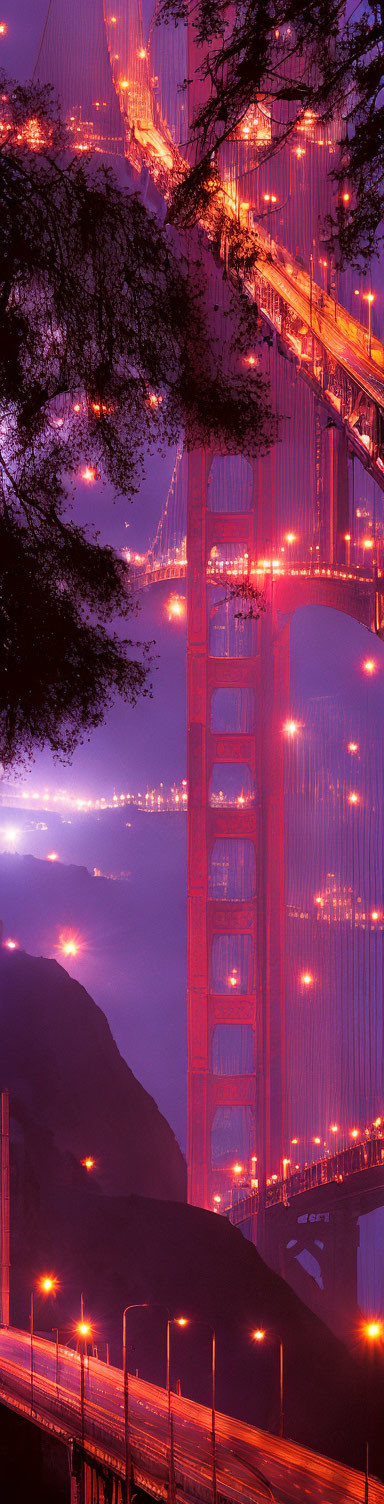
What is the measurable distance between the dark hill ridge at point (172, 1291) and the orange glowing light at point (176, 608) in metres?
8.82

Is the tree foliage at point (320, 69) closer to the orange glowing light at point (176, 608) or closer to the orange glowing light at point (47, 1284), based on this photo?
the orange glowing light at point (176, 608)

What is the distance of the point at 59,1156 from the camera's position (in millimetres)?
18391

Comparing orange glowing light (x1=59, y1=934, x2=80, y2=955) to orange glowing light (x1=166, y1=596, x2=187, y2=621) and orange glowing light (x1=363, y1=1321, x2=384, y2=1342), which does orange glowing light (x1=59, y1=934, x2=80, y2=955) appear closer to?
orange glowing light (x1=166, y1=596, x2=187, y2=621)

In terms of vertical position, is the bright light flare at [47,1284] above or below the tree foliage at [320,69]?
below

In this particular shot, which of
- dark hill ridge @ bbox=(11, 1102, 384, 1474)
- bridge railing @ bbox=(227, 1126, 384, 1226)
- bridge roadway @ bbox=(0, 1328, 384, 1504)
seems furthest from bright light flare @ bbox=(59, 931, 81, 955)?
bridge roadway @ bbox=(0, 1328, 384, 1504)

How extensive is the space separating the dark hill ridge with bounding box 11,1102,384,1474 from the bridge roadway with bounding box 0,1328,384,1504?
3352 mm

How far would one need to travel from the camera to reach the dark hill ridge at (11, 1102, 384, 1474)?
54.4 feet

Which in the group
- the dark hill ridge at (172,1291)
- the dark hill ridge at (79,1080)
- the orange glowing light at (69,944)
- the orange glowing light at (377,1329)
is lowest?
the orange glowing light at (377,1329)

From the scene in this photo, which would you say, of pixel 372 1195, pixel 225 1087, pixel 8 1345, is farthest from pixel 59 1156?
pixel 372 1195

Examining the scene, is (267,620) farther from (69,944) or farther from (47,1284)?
(47,1284)

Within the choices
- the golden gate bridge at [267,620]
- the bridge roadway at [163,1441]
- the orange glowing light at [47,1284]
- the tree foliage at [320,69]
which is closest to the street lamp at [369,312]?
the golden gate bridge at [267,620]

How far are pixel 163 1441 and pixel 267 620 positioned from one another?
11818 millimetres

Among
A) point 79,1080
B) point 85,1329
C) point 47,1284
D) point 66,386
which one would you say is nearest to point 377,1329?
point 79,1080

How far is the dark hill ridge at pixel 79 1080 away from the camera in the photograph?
19531 millimetres
